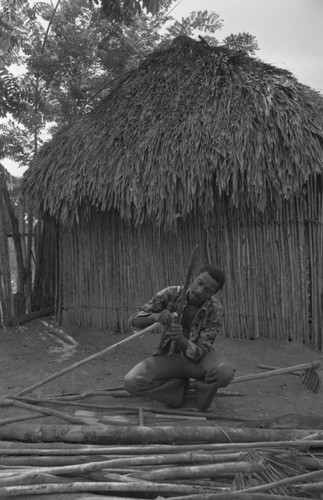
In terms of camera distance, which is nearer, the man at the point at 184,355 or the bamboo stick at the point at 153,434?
the bamboo stick at the point at 153,434

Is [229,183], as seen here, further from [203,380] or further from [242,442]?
[242,442]

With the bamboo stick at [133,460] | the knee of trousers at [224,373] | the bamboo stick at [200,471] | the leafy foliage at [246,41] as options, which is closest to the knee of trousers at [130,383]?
the knee of trousers at [224,373]

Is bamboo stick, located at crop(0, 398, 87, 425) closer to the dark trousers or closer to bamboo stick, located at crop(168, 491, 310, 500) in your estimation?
the dark trousers

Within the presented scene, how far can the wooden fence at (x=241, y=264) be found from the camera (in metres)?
4.98

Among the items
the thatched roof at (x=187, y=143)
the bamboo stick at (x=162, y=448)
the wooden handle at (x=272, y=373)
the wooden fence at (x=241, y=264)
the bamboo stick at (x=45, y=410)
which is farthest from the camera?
the wooden fence at (x=241, y=264)

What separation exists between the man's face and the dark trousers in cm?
45

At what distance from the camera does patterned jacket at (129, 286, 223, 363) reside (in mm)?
3504

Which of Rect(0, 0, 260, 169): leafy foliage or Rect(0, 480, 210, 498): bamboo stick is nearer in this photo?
Rect(0, 480, 210, 498): bamboo stick

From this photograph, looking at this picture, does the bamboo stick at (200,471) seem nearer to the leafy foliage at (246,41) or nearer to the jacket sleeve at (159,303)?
the jacket sleeve at (159,303)

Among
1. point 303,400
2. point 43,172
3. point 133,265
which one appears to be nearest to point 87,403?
point 303,400

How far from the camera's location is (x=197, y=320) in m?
3.55

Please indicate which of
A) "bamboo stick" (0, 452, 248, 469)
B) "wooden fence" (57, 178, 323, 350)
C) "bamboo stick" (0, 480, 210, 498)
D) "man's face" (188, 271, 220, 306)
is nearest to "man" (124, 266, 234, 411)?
"man's face" (188, 271, 220, 306)

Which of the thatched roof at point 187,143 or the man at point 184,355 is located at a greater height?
the thatched roof at point 187,143

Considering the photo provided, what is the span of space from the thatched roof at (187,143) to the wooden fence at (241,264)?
11.3 inches
